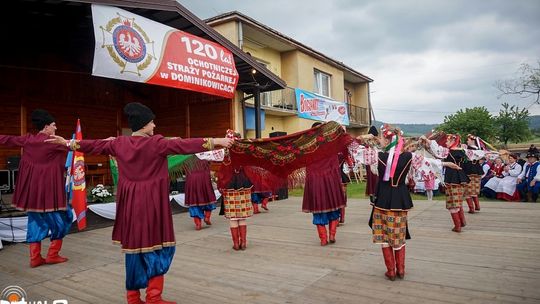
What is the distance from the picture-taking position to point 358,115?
2252 centimetres

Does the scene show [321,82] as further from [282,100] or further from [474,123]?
[474,123]

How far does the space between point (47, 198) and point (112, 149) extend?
2.28 meters

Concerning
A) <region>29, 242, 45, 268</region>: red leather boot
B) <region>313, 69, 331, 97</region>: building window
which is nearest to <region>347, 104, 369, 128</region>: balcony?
<region>313, 69, 331, 97</region>: building window

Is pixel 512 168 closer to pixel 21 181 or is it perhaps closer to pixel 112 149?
pixel 112 149

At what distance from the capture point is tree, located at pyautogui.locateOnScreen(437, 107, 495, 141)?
84.4 ft

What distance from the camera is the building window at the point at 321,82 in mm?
18125

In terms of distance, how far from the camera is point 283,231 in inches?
257

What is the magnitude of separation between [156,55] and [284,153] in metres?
4.30

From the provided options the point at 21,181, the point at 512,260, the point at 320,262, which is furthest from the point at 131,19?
the point at 512,260

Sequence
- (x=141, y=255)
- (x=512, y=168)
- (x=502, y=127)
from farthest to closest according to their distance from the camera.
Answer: (x=502, y=127) → (x=512, y=168) → (x=141, y=255)

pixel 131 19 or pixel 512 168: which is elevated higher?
pixel 131 19

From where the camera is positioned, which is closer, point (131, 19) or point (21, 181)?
point (21, 181)

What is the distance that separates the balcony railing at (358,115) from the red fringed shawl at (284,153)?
55.5 feet

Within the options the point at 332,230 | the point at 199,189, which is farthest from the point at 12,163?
the point at 332,230
